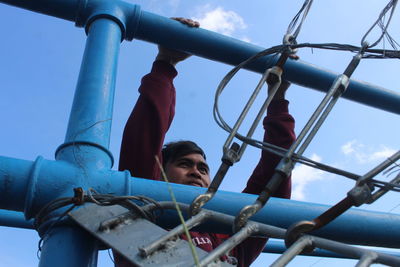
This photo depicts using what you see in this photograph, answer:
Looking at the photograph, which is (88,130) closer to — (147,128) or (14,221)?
(147,128)

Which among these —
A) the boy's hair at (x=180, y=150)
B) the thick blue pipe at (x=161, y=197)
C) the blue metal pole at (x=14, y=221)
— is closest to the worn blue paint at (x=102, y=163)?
the thick blue pipe at (x=161, y=197)

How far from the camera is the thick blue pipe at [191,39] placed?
5.83 ft

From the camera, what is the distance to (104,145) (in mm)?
1305

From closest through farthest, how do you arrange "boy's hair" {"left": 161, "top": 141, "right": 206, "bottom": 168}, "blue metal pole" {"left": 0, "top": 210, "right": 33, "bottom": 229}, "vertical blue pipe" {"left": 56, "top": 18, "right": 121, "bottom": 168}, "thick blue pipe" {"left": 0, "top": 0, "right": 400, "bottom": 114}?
"vertical blue pipe" {"left": 56, "top": 18, "right": 121, "bottom": 168}, "thick blue pipe" {"left": 0, "top": 0, "right": 400, "bottom": 114}, "boy's hair" {"left": 161, "top": 141, "right": 206, "bottom": 168}, "blue metal pole" {"left": 0, "top": 210, "right": 33, "bottom": 229}

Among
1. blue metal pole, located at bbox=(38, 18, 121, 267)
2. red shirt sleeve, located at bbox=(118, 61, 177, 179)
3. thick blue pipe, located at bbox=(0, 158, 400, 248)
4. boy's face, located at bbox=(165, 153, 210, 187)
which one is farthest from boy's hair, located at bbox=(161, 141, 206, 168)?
thick blue pipe, located at bbox=(0, 158, 400, 248)

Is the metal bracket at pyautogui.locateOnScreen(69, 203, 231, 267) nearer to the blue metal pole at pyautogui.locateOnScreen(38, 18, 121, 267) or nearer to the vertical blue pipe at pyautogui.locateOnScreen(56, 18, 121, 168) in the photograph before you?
the blue metal pole at pyautogui.locateOnScreen(38, 18, 121, 267)

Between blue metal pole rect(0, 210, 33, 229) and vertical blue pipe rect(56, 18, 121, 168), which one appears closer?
vertical blue pipe rect(56, 18, 121, 168)

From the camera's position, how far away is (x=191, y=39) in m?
1.92

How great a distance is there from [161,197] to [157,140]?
0.46m

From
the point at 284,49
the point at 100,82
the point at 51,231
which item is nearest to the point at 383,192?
the point at 284,49

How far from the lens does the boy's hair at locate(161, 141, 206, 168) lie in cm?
219

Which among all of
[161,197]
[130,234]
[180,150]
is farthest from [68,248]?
[180,150]

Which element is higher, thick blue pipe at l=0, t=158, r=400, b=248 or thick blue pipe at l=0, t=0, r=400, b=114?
thick blue pipe at l=0, t=0, r=400, b=114

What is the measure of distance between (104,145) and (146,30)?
736 mm
